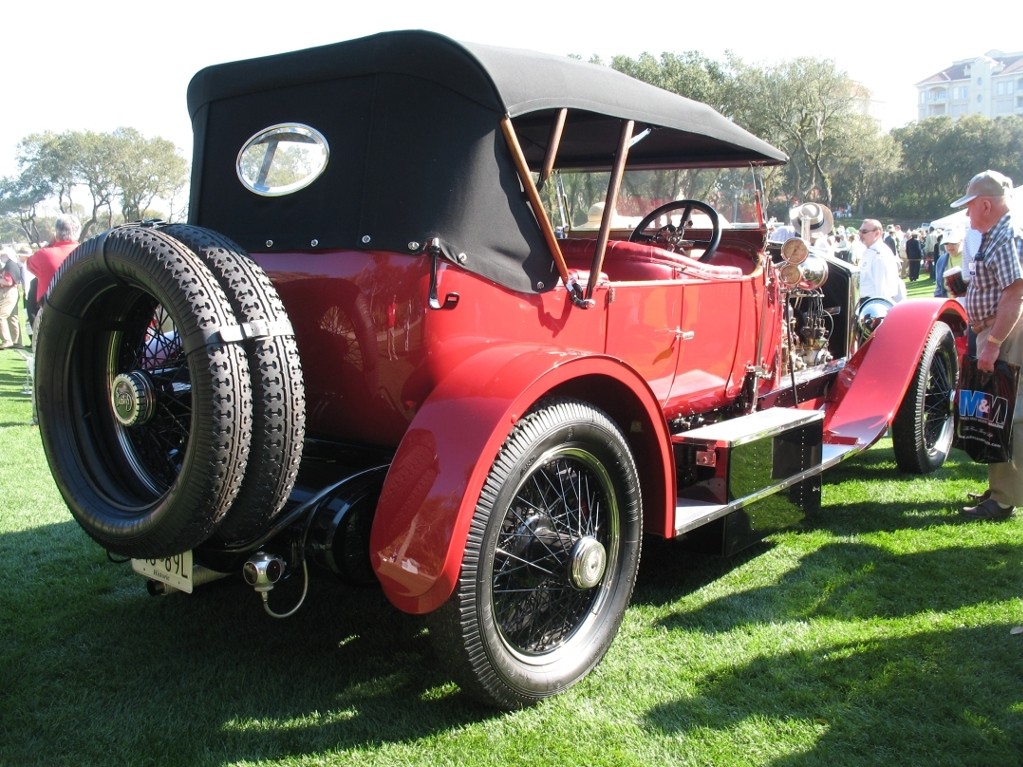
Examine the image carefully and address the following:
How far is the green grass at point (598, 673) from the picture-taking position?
2.54 m

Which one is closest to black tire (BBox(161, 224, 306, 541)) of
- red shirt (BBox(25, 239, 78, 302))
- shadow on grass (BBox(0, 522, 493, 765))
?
shadow on grass (BBox(0, 522, 493, 765))

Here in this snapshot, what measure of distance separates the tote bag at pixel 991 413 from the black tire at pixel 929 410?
52 cm

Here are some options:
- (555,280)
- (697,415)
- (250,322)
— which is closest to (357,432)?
(250,322)

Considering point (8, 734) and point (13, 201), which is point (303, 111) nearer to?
point (8, 734)

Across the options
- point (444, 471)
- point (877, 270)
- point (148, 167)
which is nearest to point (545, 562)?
point (444, 471)

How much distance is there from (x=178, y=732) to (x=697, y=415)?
270 centimetres

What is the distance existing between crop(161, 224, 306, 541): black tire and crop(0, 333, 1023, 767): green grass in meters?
0.68

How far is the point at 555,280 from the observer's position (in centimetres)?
305

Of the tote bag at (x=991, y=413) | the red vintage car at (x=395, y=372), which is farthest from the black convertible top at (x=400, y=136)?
the tote bag at (x=991, y=413)

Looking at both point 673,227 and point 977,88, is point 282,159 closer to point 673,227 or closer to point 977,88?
point 673,227

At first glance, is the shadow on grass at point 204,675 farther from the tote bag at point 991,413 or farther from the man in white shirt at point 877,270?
the man in white shirt at point 877,270

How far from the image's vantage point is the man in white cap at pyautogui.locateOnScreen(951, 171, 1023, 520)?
4.29 metres

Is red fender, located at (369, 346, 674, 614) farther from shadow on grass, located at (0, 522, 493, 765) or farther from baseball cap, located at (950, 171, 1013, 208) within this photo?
baseball cap, located at (950, 171, 1013, 208)

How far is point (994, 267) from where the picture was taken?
438 centimetres
